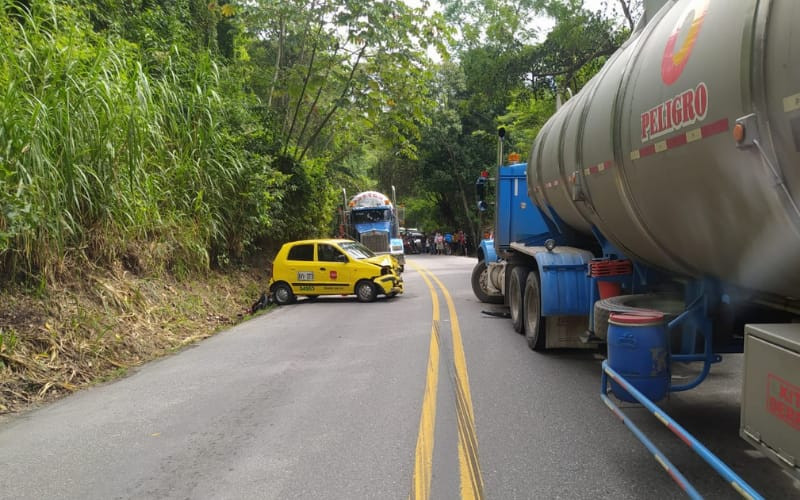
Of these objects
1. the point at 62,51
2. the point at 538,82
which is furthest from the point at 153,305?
the point at 538,82

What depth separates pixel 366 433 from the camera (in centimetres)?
470

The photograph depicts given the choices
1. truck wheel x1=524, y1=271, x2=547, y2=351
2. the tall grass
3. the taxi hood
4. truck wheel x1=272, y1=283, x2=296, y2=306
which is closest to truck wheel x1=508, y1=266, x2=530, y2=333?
truck wheel x1=524, y1=271, x2=547, y2=351

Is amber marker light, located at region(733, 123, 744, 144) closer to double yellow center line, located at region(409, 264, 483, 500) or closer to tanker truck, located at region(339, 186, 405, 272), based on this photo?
double yellow center line, located at region(409, 264, 483, 500)

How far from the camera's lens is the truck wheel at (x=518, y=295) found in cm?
862

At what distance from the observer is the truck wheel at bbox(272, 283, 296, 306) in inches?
569

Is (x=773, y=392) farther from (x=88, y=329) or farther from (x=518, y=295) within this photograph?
(x=88, y=329)

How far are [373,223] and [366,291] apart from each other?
1141 cm

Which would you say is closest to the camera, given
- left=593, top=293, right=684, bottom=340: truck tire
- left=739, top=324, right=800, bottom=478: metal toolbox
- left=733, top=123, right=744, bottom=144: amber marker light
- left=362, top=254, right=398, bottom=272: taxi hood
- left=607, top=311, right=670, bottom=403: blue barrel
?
left=739, top=324, right=800, bottom=478: metal toolbox

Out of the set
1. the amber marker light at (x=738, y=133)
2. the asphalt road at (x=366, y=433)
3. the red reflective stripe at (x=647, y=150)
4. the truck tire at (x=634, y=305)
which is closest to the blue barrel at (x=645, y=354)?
the truck tire at (x=634, y=305)

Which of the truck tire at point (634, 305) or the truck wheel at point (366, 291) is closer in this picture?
the truck tire at point (634, 305)

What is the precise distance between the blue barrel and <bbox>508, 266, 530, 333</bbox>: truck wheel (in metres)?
4.60

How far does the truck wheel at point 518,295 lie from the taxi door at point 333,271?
18.8 ft

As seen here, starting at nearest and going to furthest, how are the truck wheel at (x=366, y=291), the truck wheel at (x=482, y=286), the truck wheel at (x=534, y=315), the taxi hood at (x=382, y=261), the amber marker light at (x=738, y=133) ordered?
the amber marker light at (x=738, y=133)
the truck wheel at (x=534, y=315)
the truck wheel at (x=482, y=286)
the truck wheel at (x=366, y=291)
the taxi hood at (x=382, y=261)

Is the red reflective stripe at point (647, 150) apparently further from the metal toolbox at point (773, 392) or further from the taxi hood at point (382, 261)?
the taxi hood at point (382, 261)
